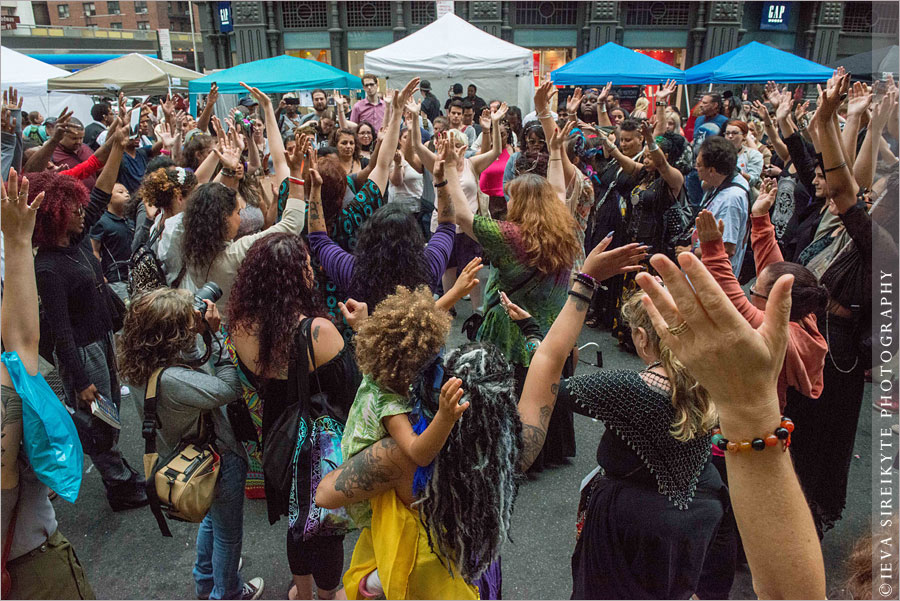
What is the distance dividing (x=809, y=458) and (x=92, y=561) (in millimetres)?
3853

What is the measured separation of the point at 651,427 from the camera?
1.88 meters

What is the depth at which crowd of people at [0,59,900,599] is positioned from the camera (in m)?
1.55

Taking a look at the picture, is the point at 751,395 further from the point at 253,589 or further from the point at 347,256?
the point at 253,589

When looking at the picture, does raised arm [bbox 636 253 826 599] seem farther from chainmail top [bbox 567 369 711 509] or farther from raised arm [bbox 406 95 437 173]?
raised arm [bbox 406 95 437 173]

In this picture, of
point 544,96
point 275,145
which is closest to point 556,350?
point 544,96

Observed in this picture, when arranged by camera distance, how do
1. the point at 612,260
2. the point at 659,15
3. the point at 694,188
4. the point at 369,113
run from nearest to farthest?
the point at 612,260
the point at 694,188
the point at 369,113
the point at 659,15

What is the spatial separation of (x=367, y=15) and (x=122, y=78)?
1156 centimetres

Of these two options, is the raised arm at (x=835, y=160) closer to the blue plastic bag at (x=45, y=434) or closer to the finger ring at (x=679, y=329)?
the finger ring at (x=679, y=329)

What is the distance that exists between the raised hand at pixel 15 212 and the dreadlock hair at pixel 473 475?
57.4 inches

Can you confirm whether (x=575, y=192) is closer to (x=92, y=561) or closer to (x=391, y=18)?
(x=92, y=561)

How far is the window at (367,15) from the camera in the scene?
2132cm

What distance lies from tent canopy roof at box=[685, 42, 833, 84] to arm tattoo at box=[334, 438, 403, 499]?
11.9 metres

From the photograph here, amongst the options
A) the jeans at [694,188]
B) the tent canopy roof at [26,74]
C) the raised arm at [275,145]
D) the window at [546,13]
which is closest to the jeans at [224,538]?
the raised arm at [275,145]

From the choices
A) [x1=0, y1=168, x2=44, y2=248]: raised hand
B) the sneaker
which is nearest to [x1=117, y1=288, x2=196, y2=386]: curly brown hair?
[x1=0, y1=168, x2=44, y2=248]: raised hand
